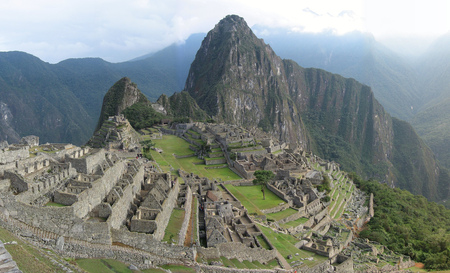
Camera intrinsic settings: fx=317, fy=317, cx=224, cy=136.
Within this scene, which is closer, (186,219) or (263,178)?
(186,219)

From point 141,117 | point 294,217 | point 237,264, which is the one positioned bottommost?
point 294,217

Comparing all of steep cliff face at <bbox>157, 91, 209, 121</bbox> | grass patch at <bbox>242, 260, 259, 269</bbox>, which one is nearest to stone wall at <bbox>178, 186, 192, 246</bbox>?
grass patch at <bbox>242, 260, 259, 269</bbox>

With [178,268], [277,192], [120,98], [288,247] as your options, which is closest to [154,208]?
[178,268]

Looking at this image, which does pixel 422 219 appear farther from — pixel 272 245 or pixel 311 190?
pixel 272 245

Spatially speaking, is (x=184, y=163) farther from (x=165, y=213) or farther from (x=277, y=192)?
(x=165, y=213)

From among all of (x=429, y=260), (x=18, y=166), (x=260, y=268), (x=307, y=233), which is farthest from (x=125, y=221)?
(x=429, y=260)

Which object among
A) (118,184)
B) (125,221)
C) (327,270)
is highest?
(118,184)
